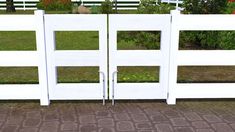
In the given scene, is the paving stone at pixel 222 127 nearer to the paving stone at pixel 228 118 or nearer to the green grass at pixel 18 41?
the paving stone at pixel 228 118

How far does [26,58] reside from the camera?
5.42 metres

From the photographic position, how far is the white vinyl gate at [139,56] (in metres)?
5.32

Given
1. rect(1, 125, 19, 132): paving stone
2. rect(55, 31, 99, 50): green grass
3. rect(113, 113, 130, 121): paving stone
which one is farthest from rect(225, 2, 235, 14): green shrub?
rect(1, 125, 19, 132): paving stone

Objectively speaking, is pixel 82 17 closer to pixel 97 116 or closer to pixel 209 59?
pixel 97 116

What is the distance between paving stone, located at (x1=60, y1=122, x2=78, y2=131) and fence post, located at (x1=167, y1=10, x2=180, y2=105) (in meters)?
1.65

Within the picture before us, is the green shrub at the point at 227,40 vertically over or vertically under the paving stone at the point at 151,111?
→ over

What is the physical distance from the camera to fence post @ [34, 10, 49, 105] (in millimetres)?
5254

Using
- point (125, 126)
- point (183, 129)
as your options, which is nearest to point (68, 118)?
point (125, 126)

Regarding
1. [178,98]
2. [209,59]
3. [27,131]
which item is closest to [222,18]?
[209,59]

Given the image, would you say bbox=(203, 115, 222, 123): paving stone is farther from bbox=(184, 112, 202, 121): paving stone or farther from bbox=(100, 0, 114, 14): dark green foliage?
bbox=(100, 0, 114, 14): dark green foliage

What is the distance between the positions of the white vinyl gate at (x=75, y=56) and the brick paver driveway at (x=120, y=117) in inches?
7.2

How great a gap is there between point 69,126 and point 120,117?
77 cm

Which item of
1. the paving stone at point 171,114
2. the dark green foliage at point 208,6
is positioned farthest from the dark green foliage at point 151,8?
the paving stone at point 171,114

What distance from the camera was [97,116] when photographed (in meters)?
5.19
